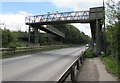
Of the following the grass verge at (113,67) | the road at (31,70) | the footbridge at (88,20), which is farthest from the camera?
the footbridge at (88,20)

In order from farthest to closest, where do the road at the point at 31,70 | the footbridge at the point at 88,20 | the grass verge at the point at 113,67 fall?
the footbridge at the point at 88,20 < the grass verge at the point at 113,67 < the road at the point at 31,70

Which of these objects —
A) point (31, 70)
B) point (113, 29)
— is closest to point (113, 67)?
point (113, 29)

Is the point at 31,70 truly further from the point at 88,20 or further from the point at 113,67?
the point at 88,20

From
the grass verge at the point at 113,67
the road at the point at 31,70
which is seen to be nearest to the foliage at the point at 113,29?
the grass verge at the point at 113,67

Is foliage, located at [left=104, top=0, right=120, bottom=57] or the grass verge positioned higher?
foliage, located at [left=104, top=0, right=120, bottom=57]

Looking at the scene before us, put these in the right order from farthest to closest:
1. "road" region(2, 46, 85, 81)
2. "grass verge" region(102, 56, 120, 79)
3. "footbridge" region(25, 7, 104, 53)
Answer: "footbridge" region(25, 7, 104, 53), "grass verge" region(102, 56, 120, 79), "road" region(2, 46, 85, 81)

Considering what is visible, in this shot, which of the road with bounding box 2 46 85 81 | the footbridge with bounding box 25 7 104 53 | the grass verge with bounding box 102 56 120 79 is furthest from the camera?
the footbridge with bounding box 25 7 104 53

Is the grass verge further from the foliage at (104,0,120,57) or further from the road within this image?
the road

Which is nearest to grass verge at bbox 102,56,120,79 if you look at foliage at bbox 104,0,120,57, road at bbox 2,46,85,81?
foliage at bbox 104,0,120,57

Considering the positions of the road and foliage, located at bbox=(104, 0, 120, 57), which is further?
foliage, located at bbox=(104, 0, 120, 57)

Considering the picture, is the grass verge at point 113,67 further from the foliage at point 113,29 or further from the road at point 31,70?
the road at point 31,70

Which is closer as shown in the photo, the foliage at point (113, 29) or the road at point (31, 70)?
the road at point (31, 70)

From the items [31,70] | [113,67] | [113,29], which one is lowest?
[113,67]

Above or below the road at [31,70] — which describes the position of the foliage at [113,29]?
above
